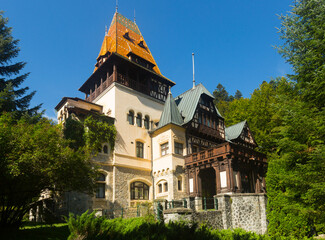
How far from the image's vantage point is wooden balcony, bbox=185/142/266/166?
20859 millimetres

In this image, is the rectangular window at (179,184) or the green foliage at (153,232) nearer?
the green foliage at (153,232)

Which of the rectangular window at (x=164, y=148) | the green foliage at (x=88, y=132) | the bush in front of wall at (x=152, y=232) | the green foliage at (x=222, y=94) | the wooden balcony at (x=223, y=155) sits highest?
the green foliage at (x=222, y=94)

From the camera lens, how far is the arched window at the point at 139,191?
2305cm

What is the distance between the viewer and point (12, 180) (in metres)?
12.8

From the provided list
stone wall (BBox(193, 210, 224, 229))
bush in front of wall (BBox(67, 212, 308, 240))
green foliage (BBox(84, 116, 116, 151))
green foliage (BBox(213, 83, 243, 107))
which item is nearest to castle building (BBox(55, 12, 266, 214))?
green foliage (BBox(84, 116, 116, 151))

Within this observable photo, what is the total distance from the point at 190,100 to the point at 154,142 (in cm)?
570

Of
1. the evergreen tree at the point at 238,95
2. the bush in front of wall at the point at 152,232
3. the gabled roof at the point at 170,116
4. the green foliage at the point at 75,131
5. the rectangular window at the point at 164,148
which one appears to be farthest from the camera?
the evergreen tree at the point at 238,95

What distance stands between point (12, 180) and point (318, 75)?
1575 centimetres

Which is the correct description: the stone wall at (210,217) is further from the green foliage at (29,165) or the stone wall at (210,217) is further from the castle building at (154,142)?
the green foliage at (29,165)

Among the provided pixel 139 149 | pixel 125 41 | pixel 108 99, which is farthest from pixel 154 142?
pixel 125 41

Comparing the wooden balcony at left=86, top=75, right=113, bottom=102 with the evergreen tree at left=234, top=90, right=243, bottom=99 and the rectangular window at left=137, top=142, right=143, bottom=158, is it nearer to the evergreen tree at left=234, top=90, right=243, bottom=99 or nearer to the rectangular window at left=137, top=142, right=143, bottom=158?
the rectangular window at left=137, top=142, right=143, bottom=158

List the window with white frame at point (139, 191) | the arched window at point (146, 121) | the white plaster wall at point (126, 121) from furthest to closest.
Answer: the arched window at point (146, 121) < the white plaster wall at point (126, 121) < the window with white frame at point (139, 191)

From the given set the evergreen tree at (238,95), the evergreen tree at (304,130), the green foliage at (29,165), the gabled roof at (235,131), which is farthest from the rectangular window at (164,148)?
the evergreen tree at (238,95)

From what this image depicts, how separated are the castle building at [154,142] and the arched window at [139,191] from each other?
0.04 m
